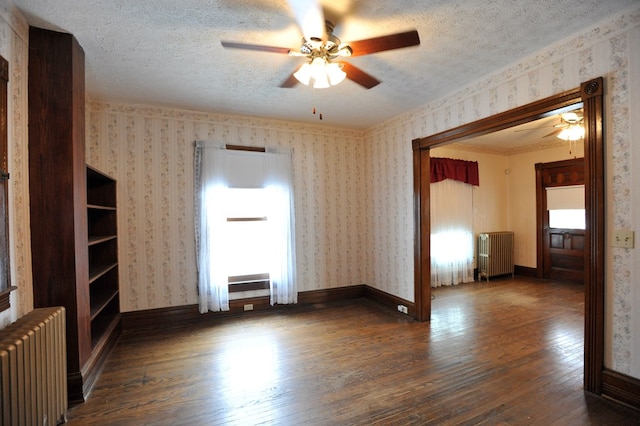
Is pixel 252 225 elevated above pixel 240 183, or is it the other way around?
pixel 240 183

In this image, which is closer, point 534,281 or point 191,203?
point 191,203

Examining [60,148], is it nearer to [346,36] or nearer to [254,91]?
[254,91]

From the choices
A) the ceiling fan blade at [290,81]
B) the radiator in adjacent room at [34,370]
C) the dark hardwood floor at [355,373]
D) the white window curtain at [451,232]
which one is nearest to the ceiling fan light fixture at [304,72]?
the ceiling fan blade at [290,81]

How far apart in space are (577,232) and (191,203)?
21.8 ft

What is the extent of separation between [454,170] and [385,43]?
4.33 metres

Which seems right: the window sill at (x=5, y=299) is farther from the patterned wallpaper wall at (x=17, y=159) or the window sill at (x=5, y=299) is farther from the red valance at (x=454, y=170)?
the red valance at (x=454, y=170)

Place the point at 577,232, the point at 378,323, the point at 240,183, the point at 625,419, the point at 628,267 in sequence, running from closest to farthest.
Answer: the point at 625,419 < the point at 628,267 < the point at 378,323 < the point at 240,183 < the point at 577,232

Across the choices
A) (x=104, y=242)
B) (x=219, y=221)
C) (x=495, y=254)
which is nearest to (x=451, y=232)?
(x=495, y=254)

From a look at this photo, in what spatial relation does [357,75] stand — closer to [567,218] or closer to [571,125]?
[571,125]

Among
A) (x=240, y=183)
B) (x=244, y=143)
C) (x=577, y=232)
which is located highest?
(x=244, y=143)

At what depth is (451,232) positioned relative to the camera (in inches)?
219

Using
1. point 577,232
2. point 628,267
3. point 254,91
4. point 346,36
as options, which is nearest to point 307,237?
point 254,91

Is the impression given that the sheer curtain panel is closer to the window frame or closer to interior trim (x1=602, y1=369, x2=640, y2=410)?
the window frame

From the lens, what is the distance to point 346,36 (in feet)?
7.13
